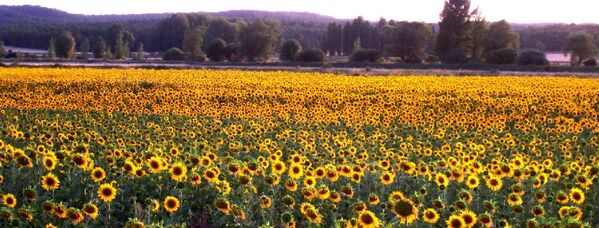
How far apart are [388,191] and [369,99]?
13871 millimetres

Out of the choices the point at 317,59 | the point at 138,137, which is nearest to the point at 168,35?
the point at 317,59

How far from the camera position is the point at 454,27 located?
2911 inches

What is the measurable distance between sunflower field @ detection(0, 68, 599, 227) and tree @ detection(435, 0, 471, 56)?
1904 inches

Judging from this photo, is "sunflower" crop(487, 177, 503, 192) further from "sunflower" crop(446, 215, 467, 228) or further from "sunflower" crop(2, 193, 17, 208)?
"sunflower" crop(2, 193, 17, 208)

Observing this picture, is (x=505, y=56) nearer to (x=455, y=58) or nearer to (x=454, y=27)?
(x=455, y=58)

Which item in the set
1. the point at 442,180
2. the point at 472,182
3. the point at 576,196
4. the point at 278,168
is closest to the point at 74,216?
the point at 278,168

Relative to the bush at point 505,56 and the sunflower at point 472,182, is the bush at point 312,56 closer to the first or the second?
the bush at point 505,56

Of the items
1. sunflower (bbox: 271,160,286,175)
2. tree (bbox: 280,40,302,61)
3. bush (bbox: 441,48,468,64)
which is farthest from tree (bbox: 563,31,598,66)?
sunflower (bbox: 271,160,286,175)

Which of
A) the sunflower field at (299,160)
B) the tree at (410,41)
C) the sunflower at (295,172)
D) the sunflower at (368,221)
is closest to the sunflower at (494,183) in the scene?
the sunflower field at (299,160)

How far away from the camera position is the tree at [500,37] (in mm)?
72438

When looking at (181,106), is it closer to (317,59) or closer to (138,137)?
(138,137)

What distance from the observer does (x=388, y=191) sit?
8.48m

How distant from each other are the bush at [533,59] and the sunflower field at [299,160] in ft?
100.0

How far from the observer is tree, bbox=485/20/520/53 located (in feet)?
238
